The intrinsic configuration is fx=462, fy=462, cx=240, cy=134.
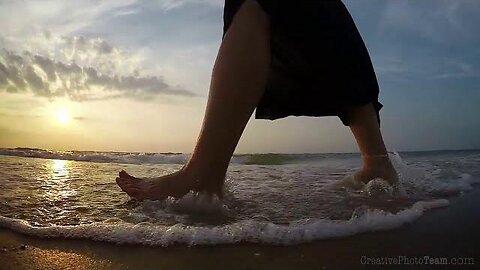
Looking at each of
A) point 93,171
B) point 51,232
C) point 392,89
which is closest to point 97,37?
point 51,232

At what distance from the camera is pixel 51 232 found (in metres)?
0.83

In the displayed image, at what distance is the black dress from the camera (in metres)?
1.06

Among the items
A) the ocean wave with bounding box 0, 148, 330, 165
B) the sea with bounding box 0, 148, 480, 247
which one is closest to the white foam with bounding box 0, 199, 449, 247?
the sea with bounding box 0, 148, 480, 247

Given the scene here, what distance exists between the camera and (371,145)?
4.59 ft

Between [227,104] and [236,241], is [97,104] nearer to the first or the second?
[227,104]

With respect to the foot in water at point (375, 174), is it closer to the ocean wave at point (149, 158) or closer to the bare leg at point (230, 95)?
the bare leg at point (230, 95)

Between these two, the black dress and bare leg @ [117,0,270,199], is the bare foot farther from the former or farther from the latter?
bare leg @ [117,0,270,199]

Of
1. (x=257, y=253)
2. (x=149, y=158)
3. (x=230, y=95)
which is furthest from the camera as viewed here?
(x=149, y=158)

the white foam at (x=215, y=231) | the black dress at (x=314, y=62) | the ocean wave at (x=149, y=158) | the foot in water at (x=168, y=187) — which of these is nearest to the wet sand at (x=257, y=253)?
the white foam at (x=215, y=231)

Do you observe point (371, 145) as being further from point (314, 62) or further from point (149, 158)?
point (149, 158)

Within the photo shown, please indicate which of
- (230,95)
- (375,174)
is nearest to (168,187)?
(230,95)

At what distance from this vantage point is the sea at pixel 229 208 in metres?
0.81

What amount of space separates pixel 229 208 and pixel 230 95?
252mm

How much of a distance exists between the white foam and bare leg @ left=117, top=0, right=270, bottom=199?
0.19m
